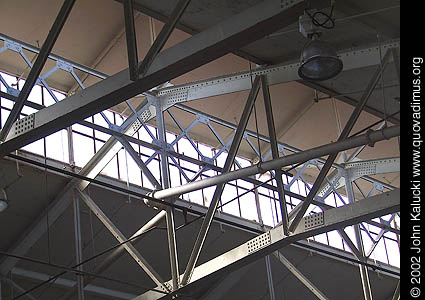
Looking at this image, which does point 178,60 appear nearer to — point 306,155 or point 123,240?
point 306,155

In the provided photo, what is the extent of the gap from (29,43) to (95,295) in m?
7.40

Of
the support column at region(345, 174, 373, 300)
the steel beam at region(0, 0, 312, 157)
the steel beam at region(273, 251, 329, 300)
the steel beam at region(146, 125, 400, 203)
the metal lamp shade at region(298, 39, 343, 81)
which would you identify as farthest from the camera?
the support column at region(345, 174, 373, 300)

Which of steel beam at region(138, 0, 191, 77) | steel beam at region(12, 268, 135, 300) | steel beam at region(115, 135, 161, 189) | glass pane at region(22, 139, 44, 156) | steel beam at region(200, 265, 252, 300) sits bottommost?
steel beam at region(138, 0, 191, 77)

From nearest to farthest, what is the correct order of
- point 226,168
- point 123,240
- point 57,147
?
point 226,168, point 123,240, point 57,147

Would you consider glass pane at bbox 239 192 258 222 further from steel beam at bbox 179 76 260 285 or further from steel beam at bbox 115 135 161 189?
steel beam at bbox 179 76 260 285

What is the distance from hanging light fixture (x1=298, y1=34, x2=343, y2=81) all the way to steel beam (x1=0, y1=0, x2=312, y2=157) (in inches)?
34.1

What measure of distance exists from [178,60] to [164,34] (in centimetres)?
55

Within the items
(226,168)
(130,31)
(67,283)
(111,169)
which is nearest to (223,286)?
(67,283)

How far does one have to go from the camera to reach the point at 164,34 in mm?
14164

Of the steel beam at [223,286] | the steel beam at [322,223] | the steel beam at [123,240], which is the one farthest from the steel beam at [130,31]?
the steel beam at [223,286]

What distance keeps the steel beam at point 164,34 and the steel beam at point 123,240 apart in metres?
7.72

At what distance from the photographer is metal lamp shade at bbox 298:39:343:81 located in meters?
14.7

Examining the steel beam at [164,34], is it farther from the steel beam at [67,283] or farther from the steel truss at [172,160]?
the steel beam at [67,283]

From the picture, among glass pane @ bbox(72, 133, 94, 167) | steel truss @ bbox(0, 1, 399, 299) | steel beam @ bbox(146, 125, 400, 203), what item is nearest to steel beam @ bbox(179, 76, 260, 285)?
steel truss @ bbox(0, 1, 399, 299)
